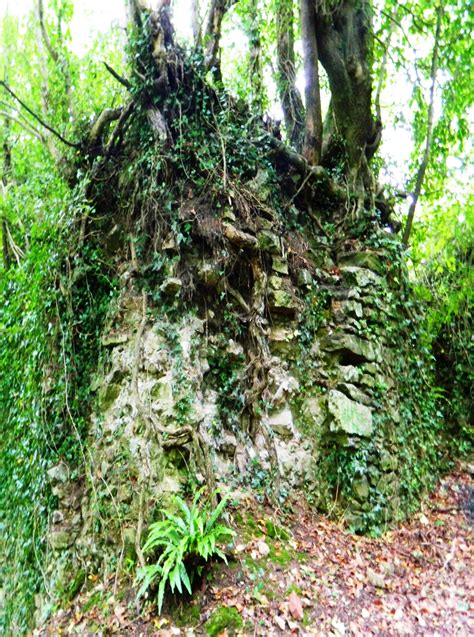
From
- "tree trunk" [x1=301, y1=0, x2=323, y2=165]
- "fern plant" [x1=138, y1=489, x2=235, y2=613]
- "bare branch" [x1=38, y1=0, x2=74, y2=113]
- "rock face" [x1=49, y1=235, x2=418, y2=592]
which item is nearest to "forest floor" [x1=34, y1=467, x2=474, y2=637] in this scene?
"fern plant" [x1=138, y1=489, x2=235, y2=613]

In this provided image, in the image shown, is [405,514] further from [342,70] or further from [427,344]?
[342,70]

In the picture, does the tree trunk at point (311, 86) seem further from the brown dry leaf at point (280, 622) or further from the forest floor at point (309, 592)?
the brown dry leaf at point (280, 622)

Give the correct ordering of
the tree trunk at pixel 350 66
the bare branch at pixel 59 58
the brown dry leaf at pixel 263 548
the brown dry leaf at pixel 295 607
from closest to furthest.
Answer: the brown dry leaf at pixel 295 607 < the brown dry leaf at pixel 263 548 < the bare branch at pixel 59 58 < the tree trunk at pixel 350 66

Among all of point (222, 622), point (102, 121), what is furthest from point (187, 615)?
point (102, 121)

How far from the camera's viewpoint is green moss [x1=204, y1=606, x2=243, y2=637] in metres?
3.03

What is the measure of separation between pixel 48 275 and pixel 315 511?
4250 millimetres

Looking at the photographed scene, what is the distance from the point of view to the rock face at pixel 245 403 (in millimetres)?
4109

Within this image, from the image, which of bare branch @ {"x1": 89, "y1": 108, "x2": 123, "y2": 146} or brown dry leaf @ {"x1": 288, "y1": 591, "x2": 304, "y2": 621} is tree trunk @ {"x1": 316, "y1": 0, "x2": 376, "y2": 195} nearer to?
bare branch @ {"x1": 89, "y1": 108, "x2": 123, "y2": 146}

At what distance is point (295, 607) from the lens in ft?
10.9

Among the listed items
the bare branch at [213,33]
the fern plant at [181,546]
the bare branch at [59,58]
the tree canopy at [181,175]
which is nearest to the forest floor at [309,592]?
the fern plant at [181,546]

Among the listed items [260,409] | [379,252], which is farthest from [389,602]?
[379,252]

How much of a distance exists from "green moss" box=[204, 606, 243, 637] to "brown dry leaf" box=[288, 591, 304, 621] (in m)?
0.45

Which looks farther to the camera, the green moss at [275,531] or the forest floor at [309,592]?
the green moss at [275,531]

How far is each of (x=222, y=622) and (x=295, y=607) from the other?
2.06 feet
